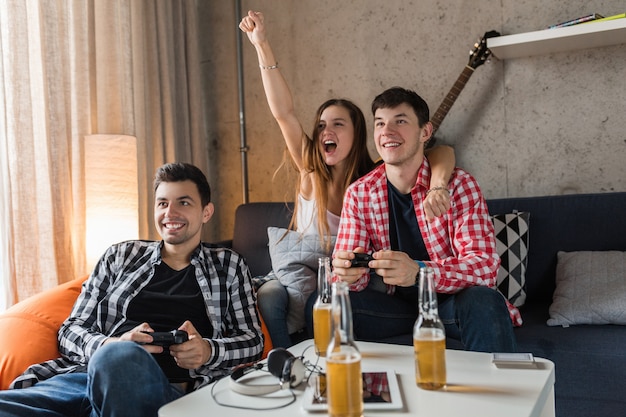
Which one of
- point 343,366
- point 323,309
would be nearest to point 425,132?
point 323,309

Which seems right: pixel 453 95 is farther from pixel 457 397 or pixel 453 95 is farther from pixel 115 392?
pixel 115 392

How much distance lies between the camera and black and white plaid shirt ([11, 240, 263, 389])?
1719 mm

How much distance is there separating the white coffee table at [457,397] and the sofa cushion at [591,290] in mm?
811

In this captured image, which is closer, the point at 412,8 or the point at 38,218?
the point at 38,218

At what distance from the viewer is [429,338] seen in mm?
1243

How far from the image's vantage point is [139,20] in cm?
314

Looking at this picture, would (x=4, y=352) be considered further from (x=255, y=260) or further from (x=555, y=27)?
(x=555, y=27)

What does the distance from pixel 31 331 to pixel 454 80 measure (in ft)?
7.01

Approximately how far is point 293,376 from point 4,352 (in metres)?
0.96

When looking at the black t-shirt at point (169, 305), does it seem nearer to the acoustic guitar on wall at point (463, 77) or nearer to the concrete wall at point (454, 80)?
the acoustic guitar on wall at point (463, 77)

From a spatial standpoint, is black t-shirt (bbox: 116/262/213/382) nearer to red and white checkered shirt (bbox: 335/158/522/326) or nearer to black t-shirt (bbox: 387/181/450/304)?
red and white checkered shirt (bbox: 335/158/522/326)

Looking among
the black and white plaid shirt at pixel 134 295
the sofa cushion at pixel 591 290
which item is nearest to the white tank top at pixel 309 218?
the black and white plaid shirt at pixel 134 295

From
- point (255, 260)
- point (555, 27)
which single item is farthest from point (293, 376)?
point (555, 27)

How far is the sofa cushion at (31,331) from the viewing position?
1.77m
